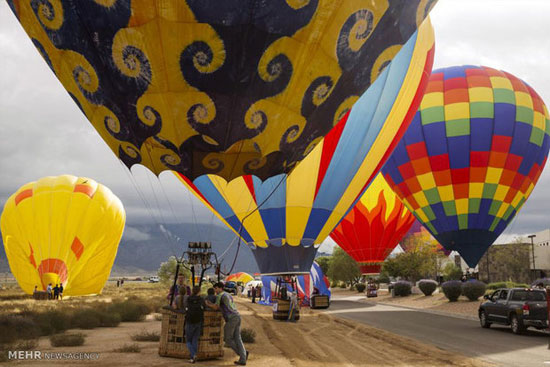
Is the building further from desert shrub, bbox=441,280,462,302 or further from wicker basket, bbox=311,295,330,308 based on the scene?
wicker basket, bbox=311,295,330,308

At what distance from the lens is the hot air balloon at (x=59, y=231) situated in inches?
1135

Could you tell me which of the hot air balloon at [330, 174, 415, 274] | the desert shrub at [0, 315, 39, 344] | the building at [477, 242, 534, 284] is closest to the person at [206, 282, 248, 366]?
the desert shrub at [0, 315, 39, 344]

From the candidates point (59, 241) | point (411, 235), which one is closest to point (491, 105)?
point (59, 241)

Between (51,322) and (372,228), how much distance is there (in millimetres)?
24755

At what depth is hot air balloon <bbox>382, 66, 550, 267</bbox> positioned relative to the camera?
85.3 feet

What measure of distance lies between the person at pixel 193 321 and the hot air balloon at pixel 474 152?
2093cm

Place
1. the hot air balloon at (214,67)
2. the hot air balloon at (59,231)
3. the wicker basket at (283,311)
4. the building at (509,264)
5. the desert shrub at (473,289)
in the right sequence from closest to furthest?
the hot air balloon at (214,67)
the wicker basket at (283,311)
the desert shrub at (473,289)
the hot air balloon at (59,231)
the building at (509,264)

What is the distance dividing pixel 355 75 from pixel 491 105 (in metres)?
20.3

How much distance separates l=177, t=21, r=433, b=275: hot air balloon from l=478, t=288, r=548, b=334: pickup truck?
6486 millimetres

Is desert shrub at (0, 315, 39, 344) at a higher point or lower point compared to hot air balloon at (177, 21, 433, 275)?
lower

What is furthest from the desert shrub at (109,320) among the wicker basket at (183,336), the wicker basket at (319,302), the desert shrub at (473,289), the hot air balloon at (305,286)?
the desert shrub at (473,289)

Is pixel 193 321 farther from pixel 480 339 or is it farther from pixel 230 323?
pixel 480 339

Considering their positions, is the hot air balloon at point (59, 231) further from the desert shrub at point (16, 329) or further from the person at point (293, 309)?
the person at point (293, 309)

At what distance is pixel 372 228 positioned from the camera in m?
35.8
